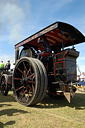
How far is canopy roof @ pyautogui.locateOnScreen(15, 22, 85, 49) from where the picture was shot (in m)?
4.11

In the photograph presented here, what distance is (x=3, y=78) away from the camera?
6559mm

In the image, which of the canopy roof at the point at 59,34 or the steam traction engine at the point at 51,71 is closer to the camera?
the steam traction engine at the point at 51,71

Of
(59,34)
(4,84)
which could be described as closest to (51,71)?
(59,34)

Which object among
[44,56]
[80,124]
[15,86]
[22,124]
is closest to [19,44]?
[44,56]

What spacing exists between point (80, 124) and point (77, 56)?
2.73 m

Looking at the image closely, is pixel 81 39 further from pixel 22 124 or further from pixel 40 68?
pixel 22 124

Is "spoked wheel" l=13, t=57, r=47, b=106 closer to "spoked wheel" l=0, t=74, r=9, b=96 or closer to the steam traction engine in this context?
the steam traction engine

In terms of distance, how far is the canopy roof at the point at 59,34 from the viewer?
4.11 m

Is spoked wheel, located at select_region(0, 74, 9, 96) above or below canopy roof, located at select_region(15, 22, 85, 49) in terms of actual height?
below

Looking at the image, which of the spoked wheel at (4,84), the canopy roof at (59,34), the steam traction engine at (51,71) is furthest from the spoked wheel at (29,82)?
the spoked wheel at (4,84)

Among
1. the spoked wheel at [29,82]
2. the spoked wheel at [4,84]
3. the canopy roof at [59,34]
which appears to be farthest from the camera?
the spoked wheel at [4,84]

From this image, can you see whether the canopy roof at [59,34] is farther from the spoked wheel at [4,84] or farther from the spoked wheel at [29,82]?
the spoked wheel at [4,84]

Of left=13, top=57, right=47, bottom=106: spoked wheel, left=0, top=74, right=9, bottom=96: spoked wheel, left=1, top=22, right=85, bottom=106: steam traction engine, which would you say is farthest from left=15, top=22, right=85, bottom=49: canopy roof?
left=0, top=74, right=9, bottom=96: spoked wheel

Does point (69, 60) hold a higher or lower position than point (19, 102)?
higher
